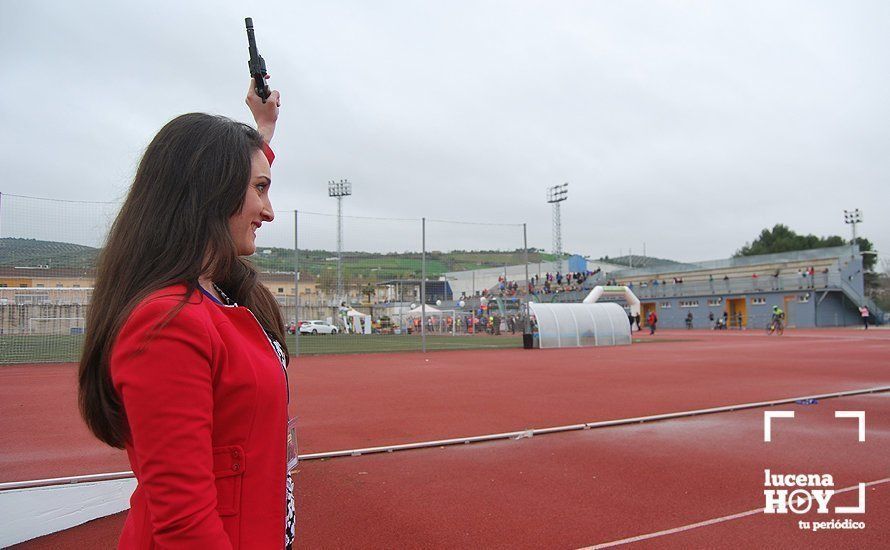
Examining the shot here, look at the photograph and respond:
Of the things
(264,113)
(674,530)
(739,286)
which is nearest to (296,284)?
(674,530)

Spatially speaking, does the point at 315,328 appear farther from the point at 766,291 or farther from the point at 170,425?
the point at 766,291

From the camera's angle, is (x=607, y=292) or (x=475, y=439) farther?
(x=607, y=292)

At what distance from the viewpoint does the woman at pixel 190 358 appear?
1142 mm

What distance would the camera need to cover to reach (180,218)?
4.56 feet

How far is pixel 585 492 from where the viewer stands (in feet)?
14.5

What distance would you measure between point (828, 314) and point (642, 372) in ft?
125

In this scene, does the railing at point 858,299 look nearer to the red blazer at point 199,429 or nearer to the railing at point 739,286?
the railing at point 739,286

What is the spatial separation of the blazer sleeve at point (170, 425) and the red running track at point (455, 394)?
4742mm

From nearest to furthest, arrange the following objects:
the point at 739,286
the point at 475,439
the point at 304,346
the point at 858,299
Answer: the point at 475,439
the point at 304,346
the point at 858,299
the point at 739,286

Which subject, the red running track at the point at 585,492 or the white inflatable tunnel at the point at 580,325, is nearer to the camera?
the red running track at the point at 585,492

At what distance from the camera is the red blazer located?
114 centimetres

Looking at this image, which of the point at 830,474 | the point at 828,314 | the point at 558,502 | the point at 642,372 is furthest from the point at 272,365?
the point at 828,314

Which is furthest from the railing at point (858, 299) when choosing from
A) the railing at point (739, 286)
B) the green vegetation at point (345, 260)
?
the green vegetation at point (345, 260)

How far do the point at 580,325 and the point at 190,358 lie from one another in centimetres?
2272
